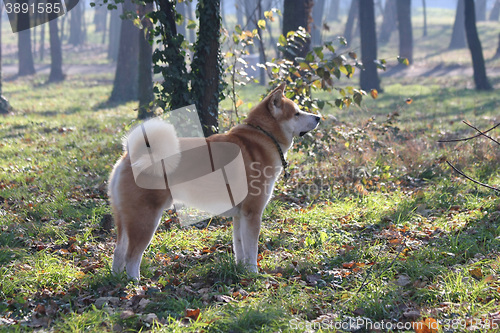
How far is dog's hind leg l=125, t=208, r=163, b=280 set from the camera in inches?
161

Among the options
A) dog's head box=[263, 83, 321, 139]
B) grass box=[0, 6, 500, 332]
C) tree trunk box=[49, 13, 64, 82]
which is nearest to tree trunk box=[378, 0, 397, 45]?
tree trunk box=[49, 13, 64, 82]

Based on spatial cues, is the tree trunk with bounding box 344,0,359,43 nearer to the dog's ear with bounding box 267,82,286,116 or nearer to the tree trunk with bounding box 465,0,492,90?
the tree trunk with bounding box 465,0,492,90

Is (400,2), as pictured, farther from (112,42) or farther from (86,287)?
(86,287)

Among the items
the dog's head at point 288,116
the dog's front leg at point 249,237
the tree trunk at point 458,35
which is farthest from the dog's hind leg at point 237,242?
the tree trunk at point 458,35

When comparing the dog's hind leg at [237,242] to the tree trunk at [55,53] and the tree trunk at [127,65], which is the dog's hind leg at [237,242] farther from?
the tree trunk at [55,53]

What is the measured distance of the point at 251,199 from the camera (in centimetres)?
457

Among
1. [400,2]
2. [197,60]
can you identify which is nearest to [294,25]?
[197,60]

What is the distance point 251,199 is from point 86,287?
1.71 metres

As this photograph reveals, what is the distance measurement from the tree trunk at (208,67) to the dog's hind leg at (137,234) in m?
2.68

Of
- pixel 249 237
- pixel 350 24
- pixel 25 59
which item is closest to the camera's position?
pixel 249 237

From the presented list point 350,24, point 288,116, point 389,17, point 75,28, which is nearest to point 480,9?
point 389,17

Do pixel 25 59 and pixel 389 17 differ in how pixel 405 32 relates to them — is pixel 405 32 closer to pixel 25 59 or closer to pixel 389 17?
pixel 389 17

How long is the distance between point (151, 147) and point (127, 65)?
577 inches

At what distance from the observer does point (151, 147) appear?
4.16 metres
